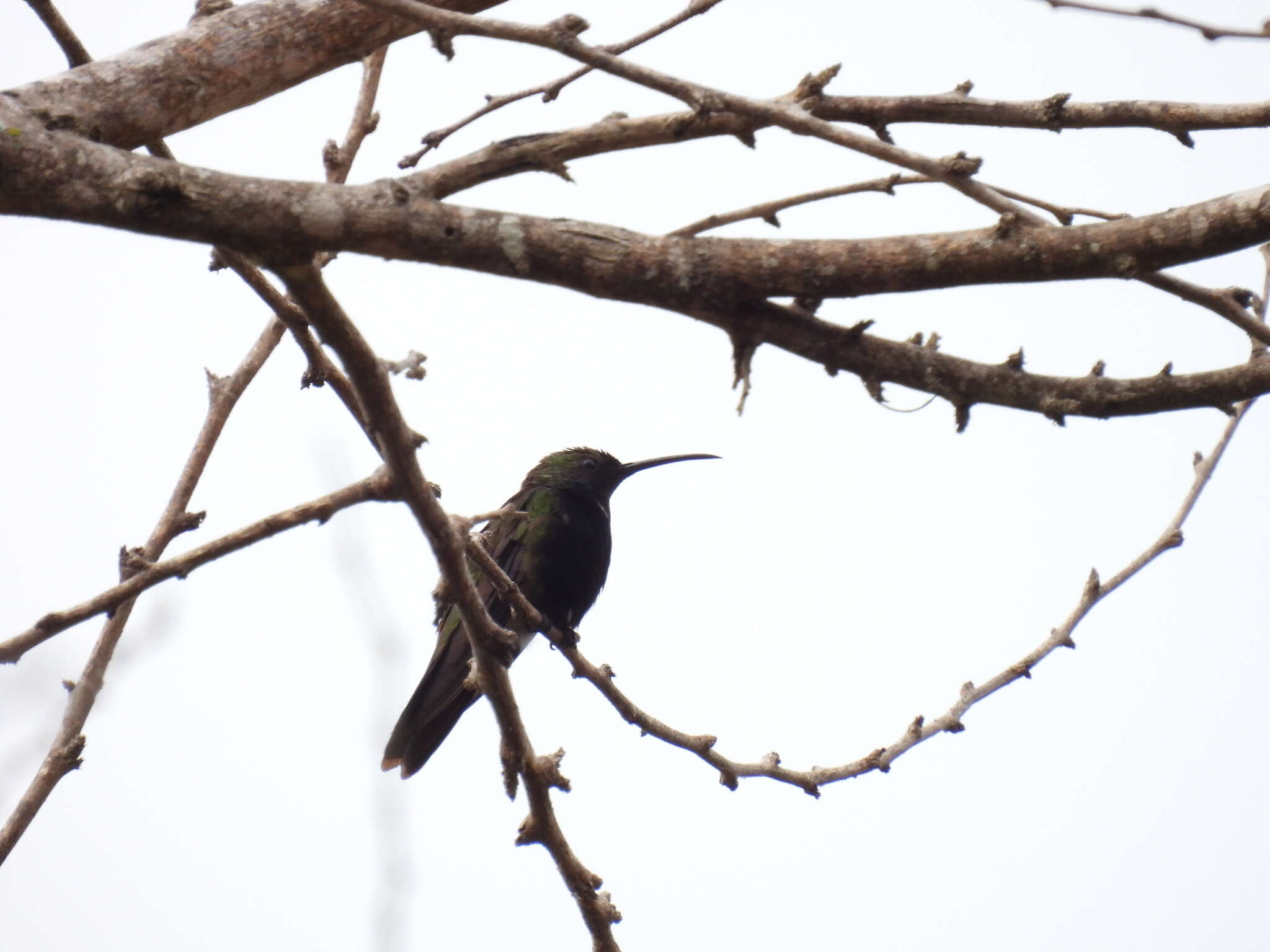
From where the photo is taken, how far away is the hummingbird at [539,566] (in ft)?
18.9

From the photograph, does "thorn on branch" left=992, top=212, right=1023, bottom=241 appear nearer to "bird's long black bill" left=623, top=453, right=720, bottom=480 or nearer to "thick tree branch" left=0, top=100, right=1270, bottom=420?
"thick tree branch" left=0, top=100, right=1270, bottom=420

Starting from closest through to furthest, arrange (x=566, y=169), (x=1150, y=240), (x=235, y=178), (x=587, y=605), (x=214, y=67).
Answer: (x=1150, y=240)
(x=235, y=178)
(x=566, y=169)
(x=214, y=67)
(x=587, y=605)

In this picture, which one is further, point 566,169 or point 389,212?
point 566,169

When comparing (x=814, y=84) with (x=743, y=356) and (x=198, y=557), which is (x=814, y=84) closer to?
(x=743, y=356)

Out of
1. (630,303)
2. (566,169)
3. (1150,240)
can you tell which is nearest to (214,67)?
(566,169)

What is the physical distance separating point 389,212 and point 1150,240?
136 centimetres

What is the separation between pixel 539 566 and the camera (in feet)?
21.0

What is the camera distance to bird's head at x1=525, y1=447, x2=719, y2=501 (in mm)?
6914

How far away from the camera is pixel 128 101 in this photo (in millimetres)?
3334

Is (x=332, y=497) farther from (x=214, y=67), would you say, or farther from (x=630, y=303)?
(x=214, y=67)

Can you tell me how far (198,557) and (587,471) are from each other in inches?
178

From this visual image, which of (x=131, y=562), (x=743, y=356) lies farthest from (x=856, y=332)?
(x=131, y=562)

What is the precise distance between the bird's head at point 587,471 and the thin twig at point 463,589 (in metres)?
3.62

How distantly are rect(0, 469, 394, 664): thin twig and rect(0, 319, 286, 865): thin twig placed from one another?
0.14 meters
